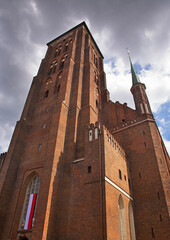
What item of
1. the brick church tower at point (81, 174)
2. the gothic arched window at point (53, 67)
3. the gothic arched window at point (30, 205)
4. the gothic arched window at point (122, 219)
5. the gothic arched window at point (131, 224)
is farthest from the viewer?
the gothic arched window at point (53, 67)

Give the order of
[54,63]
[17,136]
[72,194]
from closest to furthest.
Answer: [72,194], [17,136], [54,63]

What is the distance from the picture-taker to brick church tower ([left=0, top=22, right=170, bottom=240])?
12844mm

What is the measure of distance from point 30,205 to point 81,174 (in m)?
4.89

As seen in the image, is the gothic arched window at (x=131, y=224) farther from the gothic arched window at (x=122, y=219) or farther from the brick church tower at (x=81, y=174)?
the gothic arched window at (x=122, y=219)

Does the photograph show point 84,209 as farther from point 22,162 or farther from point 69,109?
point 69,109

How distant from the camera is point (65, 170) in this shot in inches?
626

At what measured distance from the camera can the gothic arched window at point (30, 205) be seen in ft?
46.6

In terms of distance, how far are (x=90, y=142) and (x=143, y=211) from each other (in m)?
7.51

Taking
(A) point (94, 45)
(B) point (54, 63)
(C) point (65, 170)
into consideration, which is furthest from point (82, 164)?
(A) point (94, 45)

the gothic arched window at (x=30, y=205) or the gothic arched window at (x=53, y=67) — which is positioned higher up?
the gothic arched window at (x=53, y=67)

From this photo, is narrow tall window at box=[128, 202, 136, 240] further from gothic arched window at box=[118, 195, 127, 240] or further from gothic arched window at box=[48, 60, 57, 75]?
gothic arched window at box=[48, 60, 57, 75]

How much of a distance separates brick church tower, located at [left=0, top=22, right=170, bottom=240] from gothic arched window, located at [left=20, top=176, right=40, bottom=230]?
7 centimetres

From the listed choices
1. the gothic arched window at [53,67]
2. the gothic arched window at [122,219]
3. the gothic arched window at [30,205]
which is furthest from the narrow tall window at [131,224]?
the gothic arched window at [53,67]

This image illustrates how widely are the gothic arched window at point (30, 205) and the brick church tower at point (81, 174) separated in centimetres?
7
